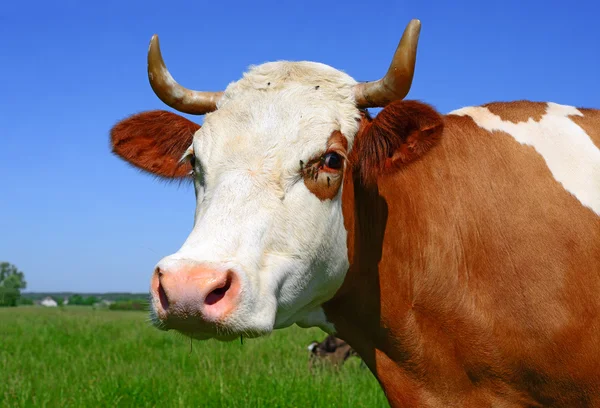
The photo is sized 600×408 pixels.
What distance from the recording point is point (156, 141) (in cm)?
446

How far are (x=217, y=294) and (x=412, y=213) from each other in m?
1.73

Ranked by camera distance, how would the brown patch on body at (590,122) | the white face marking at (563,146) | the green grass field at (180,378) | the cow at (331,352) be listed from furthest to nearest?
the cow at (331,352), the green grass field at (180,378), the brown patch on body at (590,122), the white face marking at (563,146)

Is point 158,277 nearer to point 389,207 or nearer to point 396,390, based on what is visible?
point 389,207

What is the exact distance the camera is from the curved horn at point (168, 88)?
14.1 feet

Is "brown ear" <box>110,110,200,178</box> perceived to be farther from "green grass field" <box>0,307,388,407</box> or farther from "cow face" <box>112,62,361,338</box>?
"green grass field" <box>0,307,388,407</box>

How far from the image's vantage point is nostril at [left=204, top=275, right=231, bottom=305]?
9.10ft

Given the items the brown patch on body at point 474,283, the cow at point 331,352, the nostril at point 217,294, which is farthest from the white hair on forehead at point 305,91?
the cow at point 331,352

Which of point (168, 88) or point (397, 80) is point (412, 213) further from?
point (168, 88)

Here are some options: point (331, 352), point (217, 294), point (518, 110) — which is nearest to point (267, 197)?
point (217, 294)

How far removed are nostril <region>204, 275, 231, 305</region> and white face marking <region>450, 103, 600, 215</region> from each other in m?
2.41

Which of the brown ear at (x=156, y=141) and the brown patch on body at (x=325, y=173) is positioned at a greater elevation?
the brown ear at (x=156, y=141)

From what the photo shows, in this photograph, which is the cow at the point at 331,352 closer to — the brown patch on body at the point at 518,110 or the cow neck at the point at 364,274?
the cow neck at the point at 364,274

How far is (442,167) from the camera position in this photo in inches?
167

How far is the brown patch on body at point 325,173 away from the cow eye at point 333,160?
0.01 m
